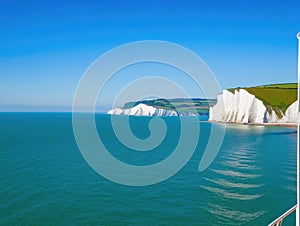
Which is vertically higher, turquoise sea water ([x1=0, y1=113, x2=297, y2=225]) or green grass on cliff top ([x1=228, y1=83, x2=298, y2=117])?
green grass on cliff top ([x1=228, y1=83, x2=298, y2=117])

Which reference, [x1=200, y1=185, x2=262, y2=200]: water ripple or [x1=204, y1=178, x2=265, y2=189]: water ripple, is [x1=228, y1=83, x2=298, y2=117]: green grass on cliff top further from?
[x1=200, y1=185, x2=262, y2=200]: water ripple

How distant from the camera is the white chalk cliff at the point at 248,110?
8006 cm

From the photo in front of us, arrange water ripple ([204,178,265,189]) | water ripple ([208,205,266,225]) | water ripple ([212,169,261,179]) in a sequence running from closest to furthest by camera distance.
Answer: water ripple ([208,205,266,225]) < water ripple ([204,178,265,189]) < water ripple ([212,169,261,179])

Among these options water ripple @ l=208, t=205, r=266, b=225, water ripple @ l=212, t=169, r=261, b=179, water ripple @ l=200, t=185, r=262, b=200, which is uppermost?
water ripple @ l=212, t=169, r=261, b=179

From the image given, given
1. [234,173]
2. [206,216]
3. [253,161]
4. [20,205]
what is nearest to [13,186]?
[20,205]

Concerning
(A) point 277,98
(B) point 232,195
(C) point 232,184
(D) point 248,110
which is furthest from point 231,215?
(A) point 277,98

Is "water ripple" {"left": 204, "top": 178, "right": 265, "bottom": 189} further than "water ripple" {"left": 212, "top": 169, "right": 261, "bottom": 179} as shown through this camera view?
No

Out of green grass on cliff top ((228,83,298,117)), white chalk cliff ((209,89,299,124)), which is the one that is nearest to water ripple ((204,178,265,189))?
white chalk cliff ((209,89,299,124))

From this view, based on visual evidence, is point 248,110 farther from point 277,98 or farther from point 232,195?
point 232,195

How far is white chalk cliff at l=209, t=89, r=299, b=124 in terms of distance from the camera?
8006cm

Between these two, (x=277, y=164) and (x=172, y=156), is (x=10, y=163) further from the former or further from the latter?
(x=277, y=164)

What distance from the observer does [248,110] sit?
3241 inches

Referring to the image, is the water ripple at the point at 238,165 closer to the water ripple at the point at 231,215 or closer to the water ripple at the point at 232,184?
the water ripple at the point at 232,184

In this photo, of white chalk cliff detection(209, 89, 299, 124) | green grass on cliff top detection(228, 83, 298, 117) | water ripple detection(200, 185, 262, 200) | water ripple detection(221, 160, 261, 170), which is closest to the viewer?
water ripple detection(200, 185, 262, 200)
